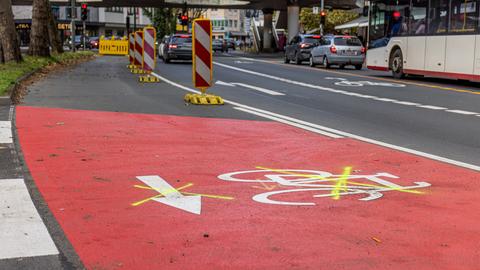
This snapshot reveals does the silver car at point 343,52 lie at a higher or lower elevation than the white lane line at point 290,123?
higher

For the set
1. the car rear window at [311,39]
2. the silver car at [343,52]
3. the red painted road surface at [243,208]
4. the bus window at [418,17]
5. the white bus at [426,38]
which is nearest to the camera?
the red painted road surface at [243,208]

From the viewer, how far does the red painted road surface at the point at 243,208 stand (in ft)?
13.9

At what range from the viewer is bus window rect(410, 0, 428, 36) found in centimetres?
2116

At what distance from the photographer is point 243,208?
213 inches

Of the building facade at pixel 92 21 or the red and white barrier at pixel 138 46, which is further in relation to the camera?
the building facade at pixel 92 21

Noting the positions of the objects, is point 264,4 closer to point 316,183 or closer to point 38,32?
point 38,32

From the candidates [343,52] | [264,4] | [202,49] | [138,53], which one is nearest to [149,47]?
[138,53]

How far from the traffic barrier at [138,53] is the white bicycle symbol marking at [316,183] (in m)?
15.6

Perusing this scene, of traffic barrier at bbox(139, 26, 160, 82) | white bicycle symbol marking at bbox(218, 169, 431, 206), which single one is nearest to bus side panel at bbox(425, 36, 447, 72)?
traffic barrier at bbox(139, 26, 160, 82)

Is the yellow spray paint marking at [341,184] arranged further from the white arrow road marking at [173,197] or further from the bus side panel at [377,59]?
the bus side panel at [377,59]

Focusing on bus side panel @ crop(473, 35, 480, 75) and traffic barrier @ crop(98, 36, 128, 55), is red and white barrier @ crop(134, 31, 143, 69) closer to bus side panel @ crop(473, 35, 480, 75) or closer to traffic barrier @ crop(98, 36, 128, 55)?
bus side panel @ crop(473, 35, 480, 75)

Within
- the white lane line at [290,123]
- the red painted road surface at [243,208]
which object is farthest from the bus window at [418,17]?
the red painted road surface at [243,208]

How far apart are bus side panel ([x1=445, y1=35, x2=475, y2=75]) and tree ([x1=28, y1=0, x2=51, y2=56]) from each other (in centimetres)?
1974

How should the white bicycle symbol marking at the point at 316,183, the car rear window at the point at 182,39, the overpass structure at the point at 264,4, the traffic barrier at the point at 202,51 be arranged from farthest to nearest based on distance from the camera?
the overpass structure at the point at 264,4 → the car rear window at the point at 182,39 → the traffic barrier at the point at 202,51 → the white bicycle symbol marking at the point at 316,183
